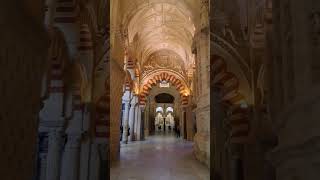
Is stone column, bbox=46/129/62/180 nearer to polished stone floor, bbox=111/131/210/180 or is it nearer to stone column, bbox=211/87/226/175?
polished stone floor, bbox=111/131/210/180

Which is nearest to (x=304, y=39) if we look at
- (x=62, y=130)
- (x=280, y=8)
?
(x=280, y=8)

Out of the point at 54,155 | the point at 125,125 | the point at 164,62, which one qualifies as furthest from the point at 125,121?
the point at 54,155

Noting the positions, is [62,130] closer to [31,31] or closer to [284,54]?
[31,31]

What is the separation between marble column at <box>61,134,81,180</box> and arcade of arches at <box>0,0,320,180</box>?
0.02 m

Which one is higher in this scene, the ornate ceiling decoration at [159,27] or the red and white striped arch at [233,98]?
the ornate ceiling decoration at [159,27]

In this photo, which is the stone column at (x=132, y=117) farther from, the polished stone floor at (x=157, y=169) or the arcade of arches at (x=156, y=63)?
the polished stone floor at (x=157, y=169)

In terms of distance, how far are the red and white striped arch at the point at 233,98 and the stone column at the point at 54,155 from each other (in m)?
3.46

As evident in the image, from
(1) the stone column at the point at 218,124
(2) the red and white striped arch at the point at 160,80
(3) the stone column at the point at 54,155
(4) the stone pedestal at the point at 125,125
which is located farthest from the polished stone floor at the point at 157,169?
(2) the red and white striped arch at the point at 160,80

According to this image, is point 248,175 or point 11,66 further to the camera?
point 248,175

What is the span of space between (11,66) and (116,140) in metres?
8.66

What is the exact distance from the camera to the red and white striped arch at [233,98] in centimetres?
753

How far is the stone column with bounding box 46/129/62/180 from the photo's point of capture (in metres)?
6.35

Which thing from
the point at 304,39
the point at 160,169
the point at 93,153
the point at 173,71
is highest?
the point at 173,71

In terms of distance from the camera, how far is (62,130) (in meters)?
6.37
